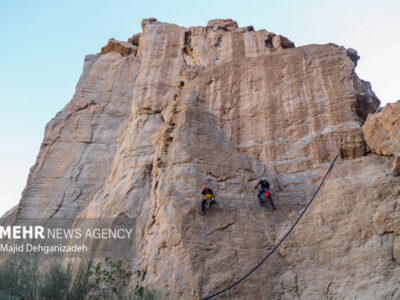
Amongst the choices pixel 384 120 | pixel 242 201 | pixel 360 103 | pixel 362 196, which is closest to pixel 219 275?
pixel 242 201

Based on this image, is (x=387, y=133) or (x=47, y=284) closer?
(x=47, y=284)

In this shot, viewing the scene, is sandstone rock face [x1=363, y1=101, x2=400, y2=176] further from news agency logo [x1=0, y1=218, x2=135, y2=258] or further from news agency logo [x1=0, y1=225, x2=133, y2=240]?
news agency logo [x1=0, y1=225, x2=133, y2=240]

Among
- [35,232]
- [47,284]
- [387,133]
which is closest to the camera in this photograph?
[47,284]

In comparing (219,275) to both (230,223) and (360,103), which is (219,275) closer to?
(230,223)

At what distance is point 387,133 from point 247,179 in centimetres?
436

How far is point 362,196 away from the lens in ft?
37.0

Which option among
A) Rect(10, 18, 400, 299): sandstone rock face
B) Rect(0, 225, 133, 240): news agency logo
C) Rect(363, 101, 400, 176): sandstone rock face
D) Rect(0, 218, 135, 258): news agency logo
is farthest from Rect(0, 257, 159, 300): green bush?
Rect(363, 101, 400, 176): sandstone rock face

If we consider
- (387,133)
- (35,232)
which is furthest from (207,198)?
(35,232)

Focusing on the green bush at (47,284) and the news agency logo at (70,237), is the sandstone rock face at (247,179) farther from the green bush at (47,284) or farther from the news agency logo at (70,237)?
the green bush at (47,284)

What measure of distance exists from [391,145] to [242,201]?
4548mm

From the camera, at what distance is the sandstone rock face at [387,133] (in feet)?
37.2

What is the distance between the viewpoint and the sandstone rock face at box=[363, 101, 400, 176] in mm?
11336

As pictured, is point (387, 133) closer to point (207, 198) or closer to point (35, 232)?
point (207, 198)

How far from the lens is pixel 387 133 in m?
11.7
